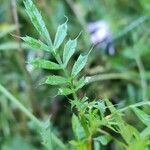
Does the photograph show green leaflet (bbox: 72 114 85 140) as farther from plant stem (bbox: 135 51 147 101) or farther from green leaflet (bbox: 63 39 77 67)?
plant stem (bbox: 135 51 147 101)

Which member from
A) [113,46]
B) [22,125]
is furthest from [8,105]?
[113,46]

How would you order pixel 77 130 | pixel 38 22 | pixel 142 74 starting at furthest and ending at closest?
pixel 142 74 < pixel 77 130 < pixel 38 22

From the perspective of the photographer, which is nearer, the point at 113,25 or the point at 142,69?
the point at 142,69

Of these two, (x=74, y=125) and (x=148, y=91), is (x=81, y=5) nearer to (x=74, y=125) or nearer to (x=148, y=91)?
(x=148, y=91)

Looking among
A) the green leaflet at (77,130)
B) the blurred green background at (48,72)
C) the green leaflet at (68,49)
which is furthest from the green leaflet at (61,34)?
the blurred green background at (48,72)

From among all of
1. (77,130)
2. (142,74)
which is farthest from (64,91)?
(142,74)

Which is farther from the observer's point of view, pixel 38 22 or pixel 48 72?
pixel 48 72

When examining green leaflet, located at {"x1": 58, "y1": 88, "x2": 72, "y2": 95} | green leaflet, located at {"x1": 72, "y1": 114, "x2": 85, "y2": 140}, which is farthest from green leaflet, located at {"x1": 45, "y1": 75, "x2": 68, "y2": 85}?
green leaflet, located at {"x1": 72, "y1": 114, "x2": 85, "y2": 140}

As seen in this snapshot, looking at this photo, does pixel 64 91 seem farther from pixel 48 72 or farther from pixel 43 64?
pixel 48 72
